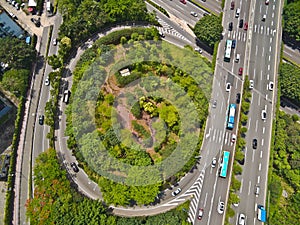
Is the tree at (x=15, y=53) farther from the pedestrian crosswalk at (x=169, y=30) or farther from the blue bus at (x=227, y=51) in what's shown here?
the blue bus at (x=227, y=51)

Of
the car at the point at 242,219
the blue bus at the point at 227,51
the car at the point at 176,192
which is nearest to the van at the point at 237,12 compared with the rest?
the blue bus at the point at 227,51

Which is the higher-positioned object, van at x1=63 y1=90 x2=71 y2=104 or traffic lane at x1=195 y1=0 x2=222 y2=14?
traffic lane at x1=195 y1=0 x2=222 y2=14

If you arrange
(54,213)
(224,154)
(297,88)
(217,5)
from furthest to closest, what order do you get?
(217,5) < (297,88) < (224,154) < (54,213)

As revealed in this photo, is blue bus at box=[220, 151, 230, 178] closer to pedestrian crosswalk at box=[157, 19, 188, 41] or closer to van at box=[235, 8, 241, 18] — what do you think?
pedestrian crosswalk at box=[157, 19, 188, 41]

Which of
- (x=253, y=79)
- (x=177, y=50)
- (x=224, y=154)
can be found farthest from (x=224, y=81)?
(x=224, y=154)

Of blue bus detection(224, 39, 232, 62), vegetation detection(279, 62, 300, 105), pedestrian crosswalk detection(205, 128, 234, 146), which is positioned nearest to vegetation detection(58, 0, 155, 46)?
blue bus detection(224, 39, 232, 62)

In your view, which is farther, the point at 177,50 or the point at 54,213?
the point at 177,50

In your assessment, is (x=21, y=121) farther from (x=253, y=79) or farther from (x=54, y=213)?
(x=253, y=79)
